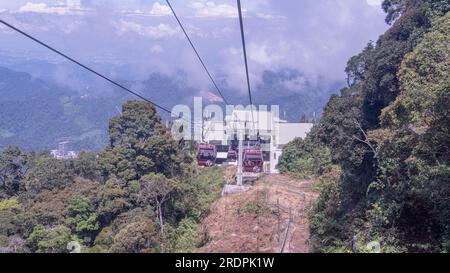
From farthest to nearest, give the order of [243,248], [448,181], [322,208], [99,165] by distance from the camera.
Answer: [99,165] < [322,208] < [243,248] < [448,181]

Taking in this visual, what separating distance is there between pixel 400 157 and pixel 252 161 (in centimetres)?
1026

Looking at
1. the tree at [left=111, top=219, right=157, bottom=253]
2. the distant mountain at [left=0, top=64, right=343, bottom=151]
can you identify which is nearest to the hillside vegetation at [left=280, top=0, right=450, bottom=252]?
the tree at [left=111, top=219, right=157, bottom=253]

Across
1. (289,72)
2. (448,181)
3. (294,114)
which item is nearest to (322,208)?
(448,181)

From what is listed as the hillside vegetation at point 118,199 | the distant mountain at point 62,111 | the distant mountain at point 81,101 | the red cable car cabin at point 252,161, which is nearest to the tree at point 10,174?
the hillside vegetation at point 118,199

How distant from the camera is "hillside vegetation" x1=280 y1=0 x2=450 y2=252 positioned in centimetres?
755

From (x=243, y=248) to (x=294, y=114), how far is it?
180 ft

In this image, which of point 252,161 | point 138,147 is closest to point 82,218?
point 138,147

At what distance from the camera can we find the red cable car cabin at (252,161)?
19.7 m

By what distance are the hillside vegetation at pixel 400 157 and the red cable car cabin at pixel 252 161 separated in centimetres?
423

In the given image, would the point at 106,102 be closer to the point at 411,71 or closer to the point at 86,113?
the point at 86,113

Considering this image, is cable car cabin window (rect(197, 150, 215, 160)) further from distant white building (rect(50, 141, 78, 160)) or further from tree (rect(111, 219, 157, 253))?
tree (rect(111, 219, 157, 253))

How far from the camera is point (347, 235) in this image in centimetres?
1047

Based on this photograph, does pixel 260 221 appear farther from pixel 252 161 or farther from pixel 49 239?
pixel 252 161
